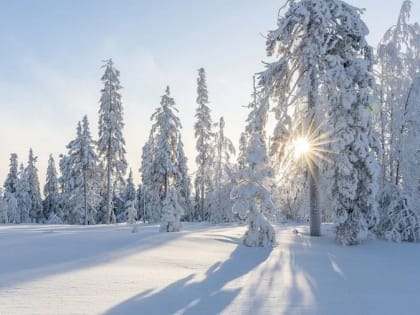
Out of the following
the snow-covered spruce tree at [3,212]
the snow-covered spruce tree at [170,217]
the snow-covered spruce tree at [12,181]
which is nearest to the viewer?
the snow-covered spruce tree at [170,217]

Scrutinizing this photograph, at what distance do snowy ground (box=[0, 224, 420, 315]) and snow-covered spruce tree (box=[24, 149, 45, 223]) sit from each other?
53.6 m

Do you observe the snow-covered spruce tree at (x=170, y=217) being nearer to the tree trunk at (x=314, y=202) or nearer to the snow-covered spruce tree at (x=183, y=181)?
the tree trunk at (x=314, y=202)

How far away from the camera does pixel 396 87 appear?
1842 centimetres

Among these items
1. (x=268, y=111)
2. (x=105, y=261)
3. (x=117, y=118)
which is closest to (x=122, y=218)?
(x=117, y=118)

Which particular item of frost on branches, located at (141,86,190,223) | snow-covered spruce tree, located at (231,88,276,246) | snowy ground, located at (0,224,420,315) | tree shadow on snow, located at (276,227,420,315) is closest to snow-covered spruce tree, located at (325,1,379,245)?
tree shadow on snow, located at (276,227,420,315)

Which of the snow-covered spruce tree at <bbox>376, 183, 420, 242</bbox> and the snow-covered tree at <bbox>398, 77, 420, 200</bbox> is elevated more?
the snow-covered tree at <bbox>398, 77, 420, 200</bbox>

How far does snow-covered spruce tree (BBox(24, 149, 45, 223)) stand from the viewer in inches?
2383

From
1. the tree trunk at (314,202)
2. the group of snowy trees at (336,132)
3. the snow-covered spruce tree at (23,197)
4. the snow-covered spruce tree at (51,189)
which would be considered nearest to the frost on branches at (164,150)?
the group of snowy trees at (336,132)

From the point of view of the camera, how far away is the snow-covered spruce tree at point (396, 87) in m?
18.0

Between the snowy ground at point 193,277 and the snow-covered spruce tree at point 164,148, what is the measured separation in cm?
2141

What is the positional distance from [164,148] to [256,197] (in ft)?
71.7

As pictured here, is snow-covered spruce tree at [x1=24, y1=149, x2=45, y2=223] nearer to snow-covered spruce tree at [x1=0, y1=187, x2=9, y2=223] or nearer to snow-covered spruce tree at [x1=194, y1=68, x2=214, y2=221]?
snow-covered spruce tree at [x1=0, y1=187, x2=9, y2=223]

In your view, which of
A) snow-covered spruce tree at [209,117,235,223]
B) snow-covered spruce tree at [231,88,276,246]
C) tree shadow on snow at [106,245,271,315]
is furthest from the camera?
snow-covered spruce tree at [209,117,235,223]

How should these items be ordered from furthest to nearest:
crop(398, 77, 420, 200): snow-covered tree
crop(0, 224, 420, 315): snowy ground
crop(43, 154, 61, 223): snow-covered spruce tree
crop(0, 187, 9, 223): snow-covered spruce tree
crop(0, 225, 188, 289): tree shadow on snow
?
crop(43, 154, 61, 223): snow-covered spruce tree, crop(0, 187, 9, 223): snow-covered spruce tree, crop(398, 77, 420, 200): snow-covered tree, crop(0, 225, 188, 289): tree shadow on snow, crop(0, 224, 420, 315): snowy ground
